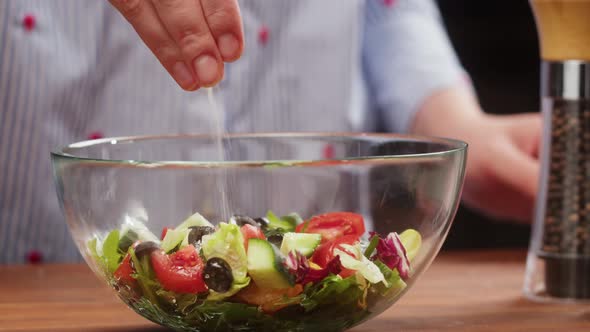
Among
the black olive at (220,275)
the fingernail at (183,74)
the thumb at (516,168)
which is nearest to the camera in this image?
the black olive at (220,275)

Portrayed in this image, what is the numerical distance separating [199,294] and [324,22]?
104 cm

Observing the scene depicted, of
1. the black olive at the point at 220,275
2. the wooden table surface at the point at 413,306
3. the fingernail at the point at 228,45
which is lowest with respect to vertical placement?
the wooden table surface at the point at 413,306

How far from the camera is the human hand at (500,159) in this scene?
1396 mm

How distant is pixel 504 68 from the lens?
2.63 meters

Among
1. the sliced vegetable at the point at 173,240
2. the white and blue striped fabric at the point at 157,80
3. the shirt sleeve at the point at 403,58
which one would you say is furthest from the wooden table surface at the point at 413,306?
the shirt sleeve at the point at 403,58

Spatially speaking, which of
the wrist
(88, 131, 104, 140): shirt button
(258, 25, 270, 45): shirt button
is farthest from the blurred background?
(88, 131, 104, 140): shirt button

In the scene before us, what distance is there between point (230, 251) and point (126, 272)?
9 centimetres

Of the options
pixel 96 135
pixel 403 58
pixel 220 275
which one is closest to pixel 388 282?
pixel 220 275

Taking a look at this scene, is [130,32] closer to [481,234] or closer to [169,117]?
[169,117]

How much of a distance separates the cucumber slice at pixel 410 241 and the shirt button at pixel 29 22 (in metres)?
0.92

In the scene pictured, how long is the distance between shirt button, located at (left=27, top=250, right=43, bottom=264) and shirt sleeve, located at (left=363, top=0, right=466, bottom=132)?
67 cm

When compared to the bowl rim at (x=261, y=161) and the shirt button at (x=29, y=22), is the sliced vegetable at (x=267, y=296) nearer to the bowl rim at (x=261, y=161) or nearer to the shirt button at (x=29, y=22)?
the bowl rim at (x=261, y=161)

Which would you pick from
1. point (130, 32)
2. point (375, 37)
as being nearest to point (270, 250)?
point (130, 32)

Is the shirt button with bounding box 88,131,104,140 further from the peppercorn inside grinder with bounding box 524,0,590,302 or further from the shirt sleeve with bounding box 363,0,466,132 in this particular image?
the peppercorn inside grinder with bounding box 524,0,590,302
